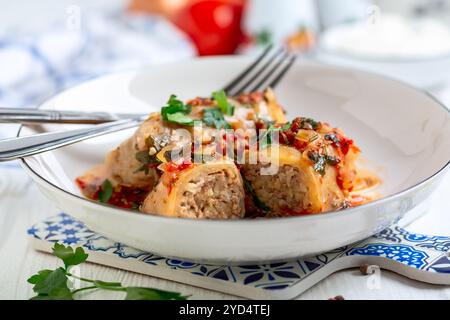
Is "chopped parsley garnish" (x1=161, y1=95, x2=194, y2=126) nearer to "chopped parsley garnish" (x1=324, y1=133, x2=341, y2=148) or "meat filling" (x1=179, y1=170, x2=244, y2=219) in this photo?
"meat filling" (x1=179, y1=170, x2=244, y2=219)

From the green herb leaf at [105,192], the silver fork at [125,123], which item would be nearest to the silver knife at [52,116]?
the silver fork at [125,123]

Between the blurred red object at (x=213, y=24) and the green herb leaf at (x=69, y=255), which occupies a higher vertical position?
the blurred red object at (x=213, y=24)

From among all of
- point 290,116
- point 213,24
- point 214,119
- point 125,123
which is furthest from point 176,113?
point 213,24

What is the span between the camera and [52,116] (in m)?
3.12

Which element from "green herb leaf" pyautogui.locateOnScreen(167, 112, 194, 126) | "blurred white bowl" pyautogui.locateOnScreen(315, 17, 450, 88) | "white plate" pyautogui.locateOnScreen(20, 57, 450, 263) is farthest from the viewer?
"blurred white bowl" pyautogui.locateOnScreen(315, 17, 450, 88)

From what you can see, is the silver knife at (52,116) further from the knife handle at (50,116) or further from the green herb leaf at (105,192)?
the green herb leaf at (105,192)

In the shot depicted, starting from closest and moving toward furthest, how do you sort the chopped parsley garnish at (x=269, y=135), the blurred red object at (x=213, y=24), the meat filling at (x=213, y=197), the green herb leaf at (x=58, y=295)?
the green herb leaf at (x=58, y=295) → the meat filling at (x=213, y=197) → the chopped parsley garnish at (x=269, y=135) → the blurred red object at (x=213, y=24)

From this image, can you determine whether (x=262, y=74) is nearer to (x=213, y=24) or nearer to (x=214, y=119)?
(x=214, y=119)

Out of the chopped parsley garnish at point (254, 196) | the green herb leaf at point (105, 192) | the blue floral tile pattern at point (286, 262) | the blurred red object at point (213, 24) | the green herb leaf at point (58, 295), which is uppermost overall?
the blurred red object at point (213, 24)

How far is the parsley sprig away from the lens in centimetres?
222

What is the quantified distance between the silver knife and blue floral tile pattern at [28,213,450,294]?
1.74ft

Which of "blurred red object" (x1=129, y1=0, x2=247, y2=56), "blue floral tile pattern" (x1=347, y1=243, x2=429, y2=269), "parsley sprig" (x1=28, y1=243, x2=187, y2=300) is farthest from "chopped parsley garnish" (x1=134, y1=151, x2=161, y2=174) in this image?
"blurred red object" (x1=129, y1=0, x2=247, y2=56)

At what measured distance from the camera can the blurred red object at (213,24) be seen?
627 cm

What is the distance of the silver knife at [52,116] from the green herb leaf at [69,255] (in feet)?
2.62
